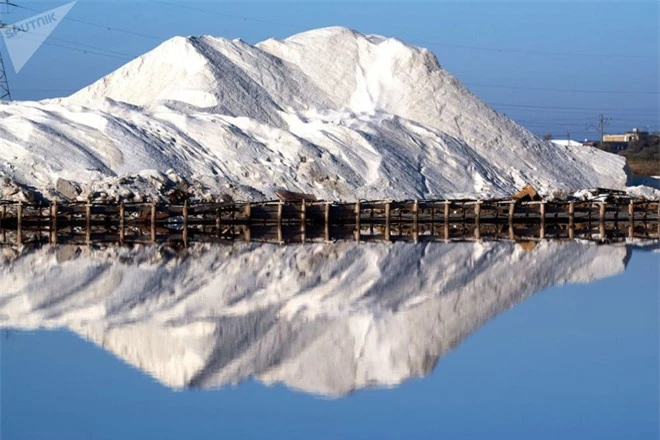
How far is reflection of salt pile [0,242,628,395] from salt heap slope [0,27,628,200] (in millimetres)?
12257

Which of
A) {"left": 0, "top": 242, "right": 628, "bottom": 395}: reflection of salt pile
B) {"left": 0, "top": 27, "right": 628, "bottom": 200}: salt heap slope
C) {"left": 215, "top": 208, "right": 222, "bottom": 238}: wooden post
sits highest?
{"left": 0, "top": 27, "right": 628, "bottom": 200}: salt heap slope

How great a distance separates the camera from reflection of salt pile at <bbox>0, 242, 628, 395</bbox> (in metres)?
12.6

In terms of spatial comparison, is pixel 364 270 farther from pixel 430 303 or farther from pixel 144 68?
pixel 144 68

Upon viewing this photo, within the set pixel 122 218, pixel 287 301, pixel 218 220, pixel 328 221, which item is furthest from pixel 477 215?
pixel 287 301

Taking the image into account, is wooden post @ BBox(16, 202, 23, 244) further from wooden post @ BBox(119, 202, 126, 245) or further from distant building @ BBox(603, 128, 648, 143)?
distant building @ BBox(603, 128, 648, 143)

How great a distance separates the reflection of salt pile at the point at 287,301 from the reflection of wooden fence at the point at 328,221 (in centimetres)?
382

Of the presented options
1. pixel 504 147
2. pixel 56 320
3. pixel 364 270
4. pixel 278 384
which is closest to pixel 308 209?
pixel 364 270

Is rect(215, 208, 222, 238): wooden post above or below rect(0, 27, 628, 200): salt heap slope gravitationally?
below

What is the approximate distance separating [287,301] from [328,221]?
1538cm

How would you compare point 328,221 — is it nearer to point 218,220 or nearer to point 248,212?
point 248,212

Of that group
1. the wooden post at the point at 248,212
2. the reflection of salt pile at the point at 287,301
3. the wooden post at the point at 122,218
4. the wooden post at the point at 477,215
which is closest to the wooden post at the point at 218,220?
the wooden post at the point at 248,212

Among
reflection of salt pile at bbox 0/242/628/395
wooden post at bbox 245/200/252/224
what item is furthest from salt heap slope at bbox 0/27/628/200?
reflection of salt pile at bbox 0/242/628/395

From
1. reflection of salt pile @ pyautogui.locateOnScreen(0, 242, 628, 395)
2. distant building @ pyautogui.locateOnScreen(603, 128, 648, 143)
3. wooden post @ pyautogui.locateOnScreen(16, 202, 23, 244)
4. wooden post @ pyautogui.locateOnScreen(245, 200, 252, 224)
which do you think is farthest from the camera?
distant building @ pyautogui.locateOnScreen(603, 128, 648, 143)

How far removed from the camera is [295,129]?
43.1 metres
